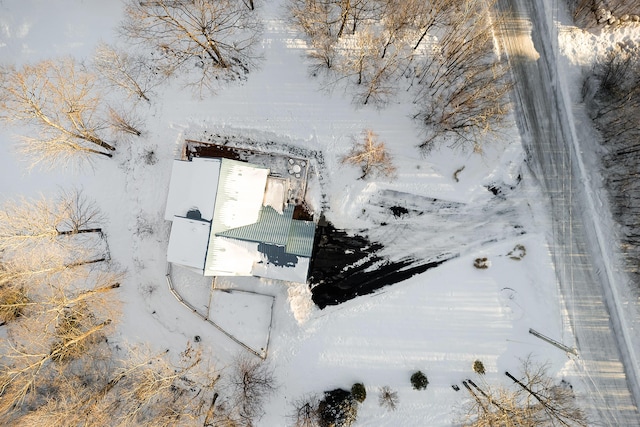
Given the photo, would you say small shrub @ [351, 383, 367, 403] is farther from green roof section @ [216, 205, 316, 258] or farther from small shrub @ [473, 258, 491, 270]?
small shrub @ [473, 258, 491, 270]

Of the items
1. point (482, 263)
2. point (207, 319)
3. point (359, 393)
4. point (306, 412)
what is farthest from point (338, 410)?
point (482, 263)

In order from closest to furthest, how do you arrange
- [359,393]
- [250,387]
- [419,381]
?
[359,393], [419,381], [250,387]

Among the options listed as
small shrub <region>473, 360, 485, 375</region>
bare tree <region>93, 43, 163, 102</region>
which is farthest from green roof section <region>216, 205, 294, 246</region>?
small shrub <region>473, 360, 485, 375</region>

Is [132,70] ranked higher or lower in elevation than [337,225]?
higher

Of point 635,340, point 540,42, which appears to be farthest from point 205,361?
point 540,42

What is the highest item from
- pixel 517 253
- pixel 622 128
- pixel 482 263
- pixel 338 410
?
pixel 622 128

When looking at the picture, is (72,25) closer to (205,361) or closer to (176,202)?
(176,202)

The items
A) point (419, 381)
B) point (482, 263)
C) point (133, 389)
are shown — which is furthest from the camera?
point (482, 263)

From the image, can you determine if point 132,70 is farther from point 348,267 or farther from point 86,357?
point 348,267
